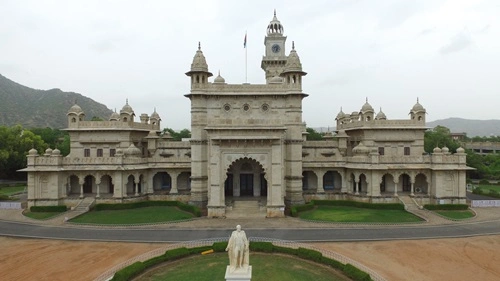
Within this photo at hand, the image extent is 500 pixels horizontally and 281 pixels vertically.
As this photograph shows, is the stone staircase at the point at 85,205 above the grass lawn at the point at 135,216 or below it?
above

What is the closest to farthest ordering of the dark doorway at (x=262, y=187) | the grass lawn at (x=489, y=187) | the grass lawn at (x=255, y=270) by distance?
the grass lawn at (x=255, y=270), the dark doorway at (x=262, y=187), the grass lawn at (x=489, y=187)

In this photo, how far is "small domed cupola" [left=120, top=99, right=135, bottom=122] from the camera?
47.9 metres

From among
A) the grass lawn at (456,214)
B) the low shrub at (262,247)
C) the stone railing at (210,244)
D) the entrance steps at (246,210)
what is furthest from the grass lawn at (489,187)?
the low shrub at (262,247)

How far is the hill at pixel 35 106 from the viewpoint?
136m

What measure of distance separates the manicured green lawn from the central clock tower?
31.9 meters

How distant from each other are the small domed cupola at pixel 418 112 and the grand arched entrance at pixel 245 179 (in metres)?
23.0

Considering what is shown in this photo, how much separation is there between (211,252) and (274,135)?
53.5ft

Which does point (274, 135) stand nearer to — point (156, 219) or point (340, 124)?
point (156, 219)

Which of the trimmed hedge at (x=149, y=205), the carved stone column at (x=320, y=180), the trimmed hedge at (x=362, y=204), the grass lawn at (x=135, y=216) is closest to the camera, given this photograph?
the grass lawn at (x=135, y=216)

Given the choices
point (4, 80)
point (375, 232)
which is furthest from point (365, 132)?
point (4, 80)

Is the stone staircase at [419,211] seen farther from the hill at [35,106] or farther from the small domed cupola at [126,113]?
the hill at [35,106]

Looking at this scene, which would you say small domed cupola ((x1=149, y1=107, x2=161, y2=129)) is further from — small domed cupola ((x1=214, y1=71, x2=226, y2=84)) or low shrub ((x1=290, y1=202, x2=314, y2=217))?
low shrub ((x1=290, y1=202, x2=314, y2=217))

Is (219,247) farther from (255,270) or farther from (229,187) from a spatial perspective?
(229,187)

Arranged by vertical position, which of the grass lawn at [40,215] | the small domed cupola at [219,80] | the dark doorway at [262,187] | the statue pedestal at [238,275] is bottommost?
the grass lawn at [40,215]
